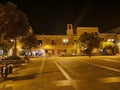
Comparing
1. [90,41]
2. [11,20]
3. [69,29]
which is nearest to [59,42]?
[69,29]

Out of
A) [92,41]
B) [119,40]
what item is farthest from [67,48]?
[119,40]

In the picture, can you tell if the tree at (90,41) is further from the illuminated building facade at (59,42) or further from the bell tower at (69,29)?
the bell tower at (69,29)

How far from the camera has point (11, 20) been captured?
2347 cm

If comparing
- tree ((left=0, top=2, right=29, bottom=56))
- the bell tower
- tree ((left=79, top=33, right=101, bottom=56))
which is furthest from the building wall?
tree ((left=0, top=2, right=29, bottom=56))

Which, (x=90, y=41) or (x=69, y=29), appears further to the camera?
(x=69, y=29)

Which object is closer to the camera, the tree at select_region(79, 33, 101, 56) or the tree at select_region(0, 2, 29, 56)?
the tree at select_region(0, 2, 29, 56)

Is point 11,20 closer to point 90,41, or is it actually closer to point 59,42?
point 90,41

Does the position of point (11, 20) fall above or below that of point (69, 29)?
below

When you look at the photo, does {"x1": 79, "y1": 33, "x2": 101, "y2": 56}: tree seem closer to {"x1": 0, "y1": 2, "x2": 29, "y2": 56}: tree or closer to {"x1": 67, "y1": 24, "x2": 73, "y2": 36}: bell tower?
{"x1": 67, "y1": 24, "x2": 73, "y2": 36}: bell tower

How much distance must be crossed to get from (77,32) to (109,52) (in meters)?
15.1

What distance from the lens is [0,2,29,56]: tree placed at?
72.1 feet

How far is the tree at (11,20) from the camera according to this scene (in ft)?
72.1

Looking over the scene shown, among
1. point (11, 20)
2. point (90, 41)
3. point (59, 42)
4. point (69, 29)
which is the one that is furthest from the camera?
point (69, 29)

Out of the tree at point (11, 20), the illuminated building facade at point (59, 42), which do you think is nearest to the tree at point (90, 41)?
the illuminated building facade at point (59, 42)
